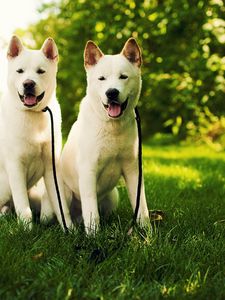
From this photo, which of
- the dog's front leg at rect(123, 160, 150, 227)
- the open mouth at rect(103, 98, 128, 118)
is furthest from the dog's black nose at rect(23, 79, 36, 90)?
the dog's front leg at rect(123, 160, 150, 227)

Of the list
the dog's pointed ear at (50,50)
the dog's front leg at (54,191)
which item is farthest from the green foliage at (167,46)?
the dog's front leg at (54,191)

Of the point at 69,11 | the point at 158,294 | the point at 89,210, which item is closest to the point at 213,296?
the point at 158,294

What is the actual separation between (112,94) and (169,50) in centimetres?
836

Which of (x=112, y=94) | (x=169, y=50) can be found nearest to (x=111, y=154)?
(x=112, y=94)

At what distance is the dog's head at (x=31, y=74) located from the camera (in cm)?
425

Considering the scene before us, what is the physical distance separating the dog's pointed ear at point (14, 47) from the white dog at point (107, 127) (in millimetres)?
563

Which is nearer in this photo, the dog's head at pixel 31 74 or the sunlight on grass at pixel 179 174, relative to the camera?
the dog's head at pixel 31 74

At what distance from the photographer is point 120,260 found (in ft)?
11.5

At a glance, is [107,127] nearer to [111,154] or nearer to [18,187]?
[111,154]

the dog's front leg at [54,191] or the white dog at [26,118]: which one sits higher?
the white dog at [26,118]

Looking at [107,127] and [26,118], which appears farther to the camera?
[26,118]

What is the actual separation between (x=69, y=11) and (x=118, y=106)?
8.83 m

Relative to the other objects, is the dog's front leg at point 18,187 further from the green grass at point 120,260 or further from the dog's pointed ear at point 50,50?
the dog's pointed ear at point 50,50

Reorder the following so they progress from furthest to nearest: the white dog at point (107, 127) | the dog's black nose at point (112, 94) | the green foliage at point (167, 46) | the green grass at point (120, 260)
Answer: the green foliage at point (167, 46)
the white dog at point (107, 127)
the dog's black nose at point (112, 94)
the green grass at point (120, 260)
